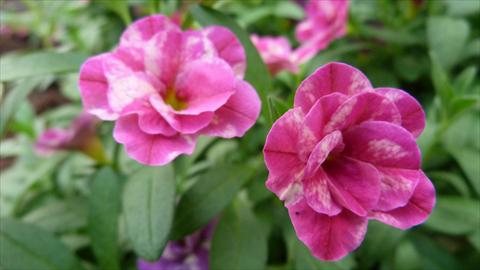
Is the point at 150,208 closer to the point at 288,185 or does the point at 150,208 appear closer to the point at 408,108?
the point at 288,185

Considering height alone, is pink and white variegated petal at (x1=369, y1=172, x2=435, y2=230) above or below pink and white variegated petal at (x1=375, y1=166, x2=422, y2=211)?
below

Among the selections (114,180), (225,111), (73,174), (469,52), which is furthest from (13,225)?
(469,52)

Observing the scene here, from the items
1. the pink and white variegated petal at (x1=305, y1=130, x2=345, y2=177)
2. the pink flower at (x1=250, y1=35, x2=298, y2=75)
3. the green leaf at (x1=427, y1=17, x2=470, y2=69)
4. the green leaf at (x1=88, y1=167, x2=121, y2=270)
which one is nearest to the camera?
the pink and white variegated petal at (x1=305, y1=130, x2=345, y2=177)

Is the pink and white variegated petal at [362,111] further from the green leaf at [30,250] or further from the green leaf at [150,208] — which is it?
the green leaf at [30,250]

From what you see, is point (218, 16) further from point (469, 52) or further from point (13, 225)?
point (469, 52)

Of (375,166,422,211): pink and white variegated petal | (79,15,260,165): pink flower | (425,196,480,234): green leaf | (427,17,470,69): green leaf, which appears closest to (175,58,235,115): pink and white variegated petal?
(79,15,260,165): pink flower

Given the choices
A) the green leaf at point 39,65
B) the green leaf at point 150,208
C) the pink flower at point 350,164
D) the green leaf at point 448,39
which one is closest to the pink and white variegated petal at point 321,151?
the pink flower at point 350,164

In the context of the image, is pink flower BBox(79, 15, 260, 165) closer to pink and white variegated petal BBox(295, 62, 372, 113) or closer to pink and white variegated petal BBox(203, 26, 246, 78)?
pink and white variegated petal BBox(203, 26, 246, 78)
